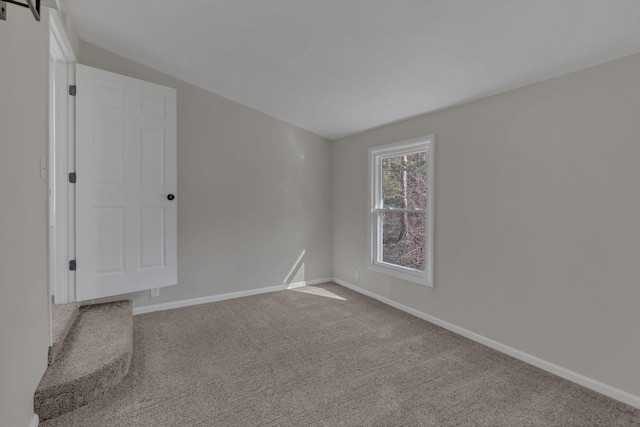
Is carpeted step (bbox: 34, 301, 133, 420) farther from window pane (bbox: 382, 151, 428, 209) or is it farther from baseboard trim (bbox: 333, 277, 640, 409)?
window pane (bbox: 382, 151, 428, 209)

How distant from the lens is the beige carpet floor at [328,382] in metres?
1.75

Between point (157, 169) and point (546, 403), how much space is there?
346cm

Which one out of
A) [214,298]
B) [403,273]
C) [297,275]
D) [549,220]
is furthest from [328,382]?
[297,275]

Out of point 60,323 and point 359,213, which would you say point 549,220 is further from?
point 60,323

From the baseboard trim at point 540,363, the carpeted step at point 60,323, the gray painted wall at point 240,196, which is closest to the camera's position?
the baseboard trim at point 540,363

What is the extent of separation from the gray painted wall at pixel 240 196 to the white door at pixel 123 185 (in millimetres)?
346

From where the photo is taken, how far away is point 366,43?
2.26 meters

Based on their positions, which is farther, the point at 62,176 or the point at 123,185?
the point at 123,185

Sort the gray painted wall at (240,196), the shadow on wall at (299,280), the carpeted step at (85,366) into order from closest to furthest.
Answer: the carpeted step at (85,366)
the gray painted wall at (240,196)
the shadow on wall at (299,280)

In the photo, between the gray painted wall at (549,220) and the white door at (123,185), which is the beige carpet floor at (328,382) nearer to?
the gray painted wall at (549,220)

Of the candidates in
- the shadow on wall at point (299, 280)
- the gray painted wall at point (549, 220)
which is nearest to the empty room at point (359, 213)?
the gray painted wall at point (549, 220)

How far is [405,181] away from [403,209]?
0.31 m

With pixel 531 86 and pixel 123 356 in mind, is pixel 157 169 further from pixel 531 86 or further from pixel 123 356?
pixel 531 86

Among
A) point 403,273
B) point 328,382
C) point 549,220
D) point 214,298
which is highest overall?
point 549,220
